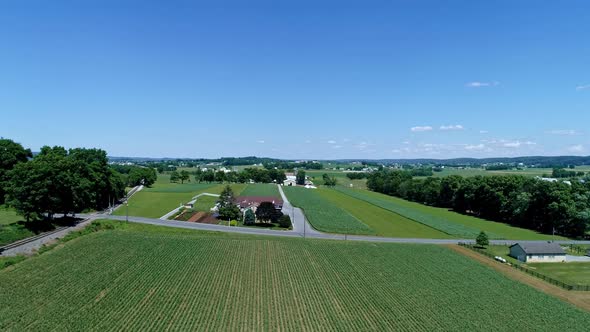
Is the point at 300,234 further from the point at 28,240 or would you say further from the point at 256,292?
the point at 28,240

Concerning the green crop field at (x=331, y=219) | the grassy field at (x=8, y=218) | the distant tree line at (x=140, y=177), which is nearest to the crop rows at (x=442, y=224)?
the green crop field at (x=331, y=219)

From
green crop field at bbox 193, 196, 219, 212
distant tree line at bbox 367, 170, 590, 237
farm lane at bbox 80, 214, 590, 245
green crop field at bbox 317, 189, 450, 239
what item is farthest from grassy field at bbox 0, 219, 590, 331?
distant tree line at bbox 367, 170, 590, 237

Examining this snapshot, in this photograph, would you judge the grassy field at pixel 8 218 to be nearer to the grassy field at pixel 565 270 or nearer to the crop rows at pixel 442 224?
the crop rows at pixel 442 224

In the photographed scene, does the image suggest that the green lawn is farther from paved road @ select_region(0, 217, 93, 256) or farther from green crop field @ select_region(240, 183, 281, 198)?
green crop field @ select_region(240, 183, 281, 198)

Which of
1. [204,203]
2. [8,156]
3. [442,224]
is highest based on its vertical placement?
[8,156]

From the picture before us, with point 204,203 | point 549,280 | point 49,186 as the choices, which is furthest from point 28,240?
point 549,280

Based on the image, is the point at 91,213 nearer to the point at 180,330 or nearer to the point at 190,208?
the point at 190,208

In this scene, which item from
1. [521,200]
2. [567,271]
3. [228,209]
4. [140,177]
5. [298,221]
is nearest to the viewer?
[567,271]
